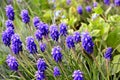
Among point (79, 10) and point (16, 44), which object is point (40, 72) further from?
point (79, 10)

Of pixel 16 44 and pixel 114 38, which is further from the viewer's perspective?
pixel 114 38

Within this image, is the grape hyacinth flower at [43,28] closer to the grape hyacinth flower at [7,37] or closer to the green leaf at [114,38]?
the grape hyacinth flower at [7,37]

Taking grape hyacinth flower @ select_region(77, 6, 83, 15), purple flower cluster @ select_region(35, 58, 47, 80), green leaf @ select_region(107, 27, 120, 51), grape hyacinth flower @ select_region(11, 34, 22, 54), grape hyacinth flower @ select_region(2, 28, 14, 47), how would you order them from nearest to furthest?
purple flower cluster @ select_region(35, 58, 47, 80) → grape hyacinth flower @ select_region(11, 34, 22, 54) → grape hyacinth flower @ select_region(2, 28, 14, 47) → green leaf @ select_region(107, 27, 120, 51) → grape hyacinth flower @ select_region(77, 6, 83, 15)

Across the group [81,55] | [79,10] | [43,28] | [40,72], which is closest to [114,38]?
[81,55]

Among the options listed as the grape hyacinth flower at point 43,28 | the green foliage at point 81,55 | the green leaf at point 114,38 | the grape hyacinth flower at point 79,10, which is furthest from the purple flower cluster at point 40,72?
the grape hyacinth flower at point 79,10

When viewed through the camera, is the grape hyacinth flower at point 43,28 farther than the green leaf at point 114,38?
No

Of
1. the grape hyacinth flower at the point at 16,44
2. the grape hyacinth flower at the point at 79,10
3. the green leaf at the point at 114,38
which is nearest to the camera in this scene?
the grape hyacinth flower at the point at 16,44

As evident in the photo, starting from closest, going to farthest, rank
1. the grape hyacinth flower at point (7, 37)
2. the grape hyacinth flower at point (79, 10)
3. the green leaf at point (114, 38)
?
the grape hyacinth flower at point (7, 37) < the green leaf at point (114, 38) < the grape hyacinth flower at point (79, 10)

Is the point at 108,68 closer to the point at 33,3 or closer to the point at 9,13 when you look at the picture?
the point at 9,13

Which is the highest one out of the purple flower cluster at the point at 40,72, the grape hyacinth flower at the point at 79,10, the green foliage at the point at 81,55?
the grape hyacinth flower at the point at 79,10

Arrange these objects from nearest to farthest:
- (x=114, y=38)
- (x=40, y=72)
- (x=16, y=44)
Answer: (x=40, y=72), (x=16, y=44), (x=114, y=38)

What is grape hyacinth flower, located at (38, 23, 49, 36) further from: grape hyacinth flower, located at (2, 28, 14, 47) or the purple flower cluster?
the purple flower cluster

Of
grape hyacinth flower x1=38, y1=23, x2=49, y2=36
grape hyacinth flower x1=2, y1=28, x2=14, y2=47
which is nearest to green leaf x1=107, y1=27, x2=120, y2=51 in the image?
grape hyacinth flower x1=38, y1=23, x2=49, y2=36
